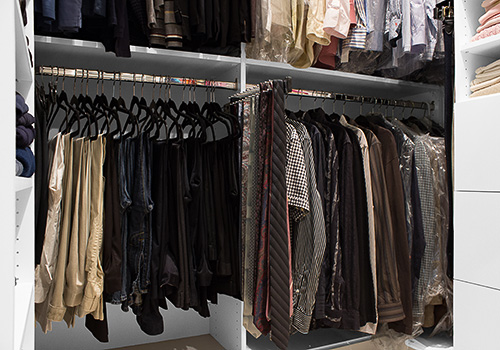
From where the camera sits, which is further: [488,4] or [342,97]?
[342,97]

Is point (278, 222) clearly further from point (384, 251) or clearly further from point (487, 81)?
point (487, 81)

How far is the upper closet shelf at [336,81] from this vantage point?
2.13 m

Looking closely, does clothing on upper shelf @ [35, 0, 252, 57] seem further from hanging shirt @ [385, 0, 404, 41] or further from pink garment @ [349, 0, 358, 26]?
hanging shirt @ [385, 0, 404, 41]

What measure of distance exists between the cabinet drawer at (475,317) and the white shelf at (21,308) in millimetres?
1337

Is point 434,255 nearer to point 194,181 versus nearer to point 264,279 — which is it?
point 264,279

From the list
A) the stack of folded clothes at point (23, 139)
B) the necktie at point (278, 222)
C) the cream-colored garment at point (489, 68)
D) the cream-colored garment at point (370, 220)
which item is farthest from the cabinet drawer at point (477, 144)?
the stack of folded clothes at point (23, 139)

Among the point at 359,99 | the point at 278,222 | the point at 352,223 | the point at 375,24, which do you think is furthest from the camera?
the point at 359,99

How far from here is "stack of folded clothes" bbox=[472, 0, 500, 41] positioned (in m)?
1.44

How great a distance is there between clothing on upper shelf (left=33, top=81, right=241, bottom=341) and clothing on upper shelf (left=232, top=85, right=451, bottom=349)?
0.47ft

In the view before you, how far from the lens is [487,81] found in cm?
146

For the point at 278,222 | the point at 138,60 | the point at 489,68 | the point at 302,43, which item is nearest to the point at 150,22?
the point at 138,60

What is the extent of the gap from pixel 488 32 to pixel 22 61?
57.5 inches

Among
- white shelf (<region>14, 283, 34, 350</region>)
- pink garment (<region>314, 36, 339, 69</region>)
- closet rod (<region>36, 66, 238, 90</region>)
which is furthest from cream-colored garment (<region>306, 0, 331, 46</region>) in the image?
white shelf (<region>14, 283, 34, 350</region>)

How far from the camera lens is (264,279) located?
1.62m
